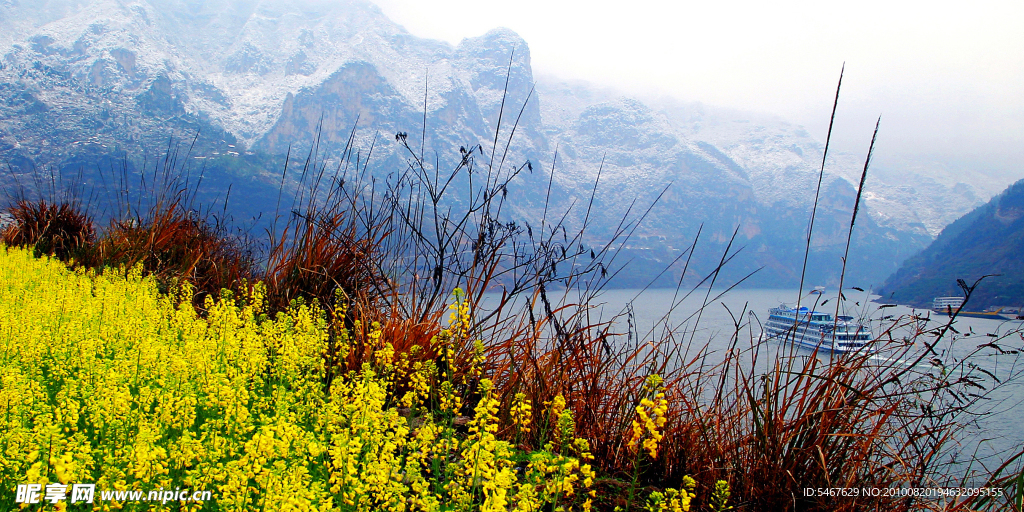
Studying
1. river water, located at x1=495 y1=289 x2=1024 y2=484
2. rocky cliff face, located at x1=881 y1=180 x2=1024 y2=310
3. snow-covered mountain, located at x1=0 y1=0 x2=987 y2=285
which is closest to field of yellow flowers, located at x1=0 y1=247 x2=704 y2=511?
Answer: river water, located at x1=495 y1=289 x2=1024 y2=484

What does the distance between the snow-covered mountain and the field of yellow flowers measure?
71968 mm

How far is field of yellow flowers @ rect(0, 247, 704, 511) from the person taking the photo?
131 centimetres

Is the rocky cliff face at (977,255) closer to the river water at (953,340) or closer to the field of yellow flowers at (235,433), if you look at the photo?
the river water at (953,340)

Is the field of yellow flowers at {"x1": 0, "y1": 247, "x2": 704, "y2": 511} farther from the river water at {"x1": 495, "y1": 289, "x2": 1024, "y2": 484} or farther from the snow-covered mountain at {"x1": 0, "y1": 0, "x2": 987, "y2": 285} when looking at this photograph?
the snow-covered mountain at {"x1": 0, "y1": 0, "x2": 987, "y2": 285}

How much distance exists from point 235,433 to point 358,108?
160933 millimetres

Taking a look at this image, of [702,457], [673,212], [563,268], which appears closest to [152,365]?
[702,457]

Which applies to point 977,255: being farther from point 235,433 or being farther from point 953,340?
point 235,433

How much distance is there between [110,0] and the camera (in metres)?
156

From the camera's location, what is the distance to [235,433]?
5.54 feet

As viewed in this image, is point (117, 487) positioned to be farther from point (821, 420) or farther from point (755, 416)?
point (821, 420)

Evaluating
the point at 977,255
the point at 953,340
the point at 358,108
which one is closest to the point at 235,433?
the point at 953,340

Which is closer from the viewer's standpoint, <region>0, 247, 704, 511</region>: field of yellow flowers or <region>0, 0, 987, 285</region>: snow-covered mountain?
<region>0, 247, 704, 511</region>: field of yellow flowers

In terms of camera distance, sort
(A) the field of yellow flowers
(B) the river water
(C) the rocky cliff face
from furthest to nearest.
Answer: (C) the rocky cliff face → (B) the river water → (A) the field of yellow flowers

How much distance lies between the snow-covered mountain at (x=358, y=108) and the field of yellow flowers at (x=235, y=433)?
236 feet
